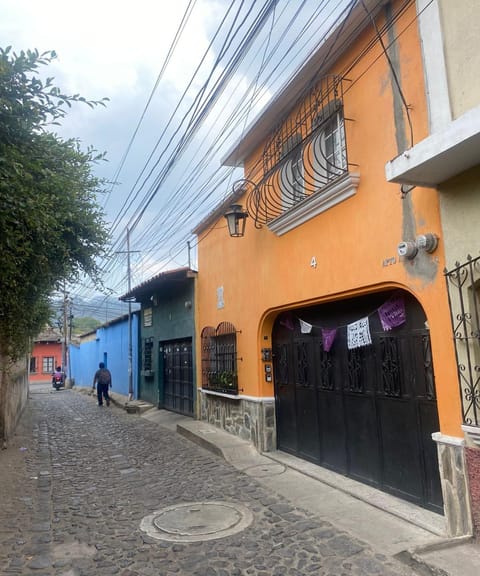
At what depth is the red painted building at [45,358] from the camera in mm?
37781

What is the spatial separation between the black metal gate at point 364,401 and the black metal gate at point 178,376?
14.7ft

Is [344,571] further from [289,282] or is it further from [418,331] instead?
[289,282]

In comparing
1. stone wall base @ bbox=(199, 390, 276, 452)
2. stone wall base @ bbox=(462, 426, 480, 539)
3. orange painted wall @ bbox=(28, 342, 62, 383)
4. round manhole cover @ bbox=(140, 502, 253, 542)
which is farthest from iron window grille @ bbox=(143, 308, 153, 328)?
orange painted wall @ bbox=(28, 342, 62, 383)

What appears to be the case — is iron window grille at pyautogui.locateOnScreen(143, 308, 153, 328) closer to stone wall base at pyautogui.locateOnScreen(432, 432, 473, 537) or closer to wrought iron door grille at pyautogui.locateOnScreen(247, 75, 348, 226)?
wrought iron door grille at pyautogui.locateOnScreen(247, 75, 348, 226)

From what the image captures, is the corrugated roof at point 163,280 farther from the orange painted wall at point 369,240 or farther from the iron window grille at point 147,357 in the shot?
the orange painted wall at point 369,240

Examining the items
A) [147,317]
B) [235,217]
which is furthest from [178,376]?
[235,217]

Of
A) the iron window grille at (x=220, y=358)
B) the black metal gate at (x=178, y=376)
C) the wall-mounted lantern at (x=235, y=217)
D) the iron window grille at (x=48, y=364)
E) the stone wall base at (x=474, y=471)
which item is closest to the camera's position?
the stone wall base at (x=474, y=471)

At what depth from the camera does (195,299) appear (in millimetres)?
10953

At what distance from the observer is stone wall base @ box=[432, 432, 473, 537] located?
12.3ft

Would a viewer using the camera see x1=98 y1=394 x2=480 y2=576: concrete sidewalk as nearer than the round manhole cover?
Yes

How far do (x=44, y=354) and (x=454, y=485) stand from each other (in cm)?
3951

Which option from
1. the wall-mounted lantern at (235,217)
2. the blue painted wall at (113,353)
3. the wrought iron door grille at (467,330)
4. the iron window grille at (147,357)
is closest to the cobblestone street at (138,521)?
the wrought iron door grille at (467,330)

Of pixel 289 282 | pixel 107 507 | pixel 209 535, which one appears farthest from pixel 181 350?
pixel 209 535

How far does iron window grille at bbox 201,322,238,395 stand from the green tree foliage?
2857 millimetres
